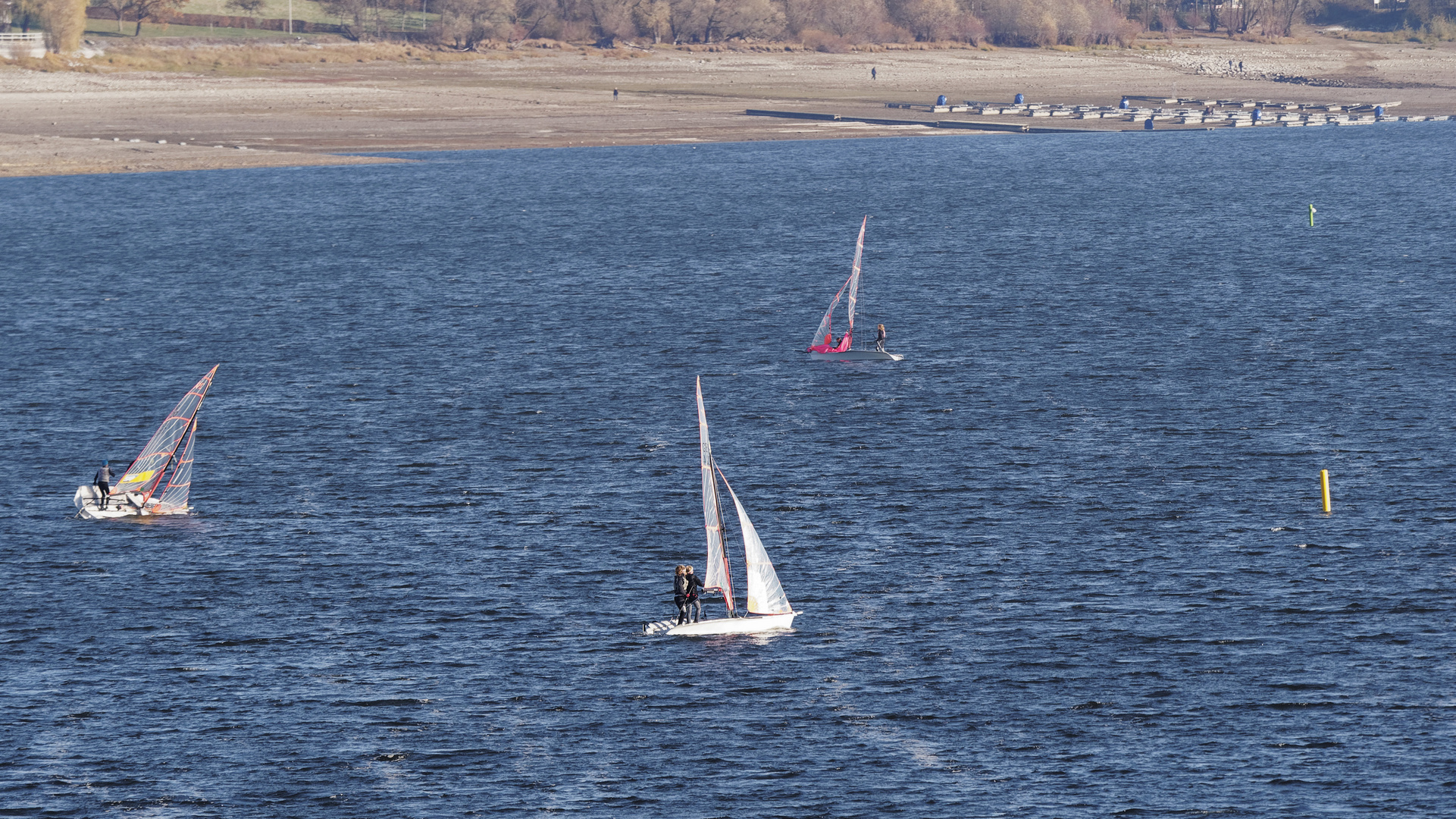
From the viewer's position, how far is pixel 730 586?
6366cm

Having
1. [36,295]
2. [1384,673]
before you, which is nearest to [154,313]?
[36,295]

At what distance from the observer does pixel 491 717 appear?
55.0m

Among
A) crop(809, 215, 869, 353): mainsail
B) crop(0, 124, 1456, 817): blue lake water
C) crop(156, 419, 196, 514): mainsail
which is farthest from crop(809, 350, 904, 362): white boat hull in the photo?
crop(156, 419, 196, 514): mainsail

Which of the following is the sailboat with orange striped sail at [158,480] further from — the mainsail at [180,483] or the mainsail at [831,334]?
the mainsail at [831,334]

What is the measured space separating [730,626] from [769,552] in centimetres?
895

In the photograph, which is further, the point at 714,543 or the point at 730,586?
the point at 730,586

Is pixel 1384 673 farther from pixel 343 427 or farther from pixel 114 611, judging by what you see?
pixel 343 427

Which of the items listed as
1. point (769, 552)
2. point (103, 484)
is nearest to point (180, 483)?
point (103, 484)

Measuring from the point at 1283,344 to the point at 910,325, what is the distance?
86.5 ft

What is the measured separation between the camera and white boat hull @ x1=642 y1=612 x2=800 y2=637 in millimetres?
61750

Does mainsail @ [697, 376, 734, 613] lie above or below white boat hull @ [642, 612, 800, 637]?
above

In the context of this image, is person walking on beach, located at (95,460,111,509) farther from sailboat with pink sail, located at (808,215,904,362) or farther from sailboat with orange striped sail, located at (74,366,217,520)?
sailboat with pink sail, located at (808,215,904,362)

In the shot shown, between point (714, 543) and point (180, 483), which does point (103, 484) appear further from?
point (714, 543)

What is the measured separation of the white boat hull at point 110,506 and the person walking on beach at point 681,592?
28805 mm
